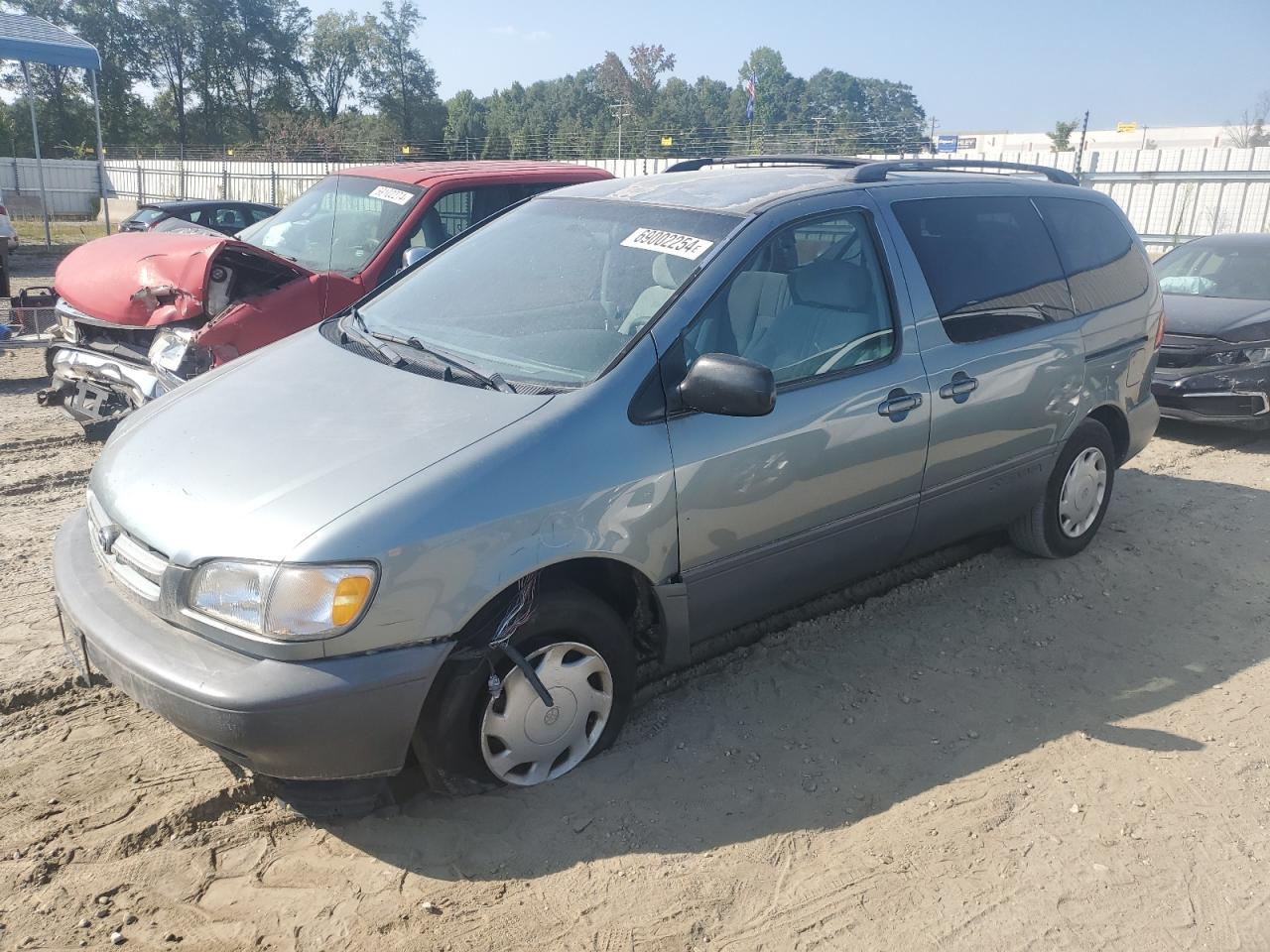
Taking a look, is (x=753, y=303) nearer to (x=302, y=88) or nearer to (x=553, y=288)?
(x=553, y=288)

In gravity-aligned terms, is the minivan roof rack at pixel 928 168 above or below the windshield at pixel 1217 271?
above

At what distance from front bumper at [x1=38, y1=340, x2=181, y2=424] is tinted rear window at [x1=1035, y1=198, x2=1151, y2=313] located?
466 centimetres

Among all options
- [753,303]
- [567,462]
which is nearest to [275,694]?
[567,462]

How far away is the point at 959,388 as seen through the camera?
408 centimetres

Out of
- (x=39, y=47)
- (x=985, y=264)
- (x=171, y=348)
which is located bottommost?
(x=171, y=348)

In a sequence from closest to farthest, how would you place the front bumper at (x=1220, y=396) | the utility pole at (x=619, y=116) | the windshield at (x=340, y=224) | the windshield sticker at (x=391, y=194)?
1. the windshield at (x=340, y=224)
2. the windshield sticker at (x=391, y=194)
3. the front bumper at (x=1220, y=396)
4. the utility pole at (x=619, y=116)

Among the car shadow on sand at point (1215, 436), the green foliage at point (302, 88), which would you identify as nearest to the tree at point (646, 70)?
the green foliage at point (302, 88)

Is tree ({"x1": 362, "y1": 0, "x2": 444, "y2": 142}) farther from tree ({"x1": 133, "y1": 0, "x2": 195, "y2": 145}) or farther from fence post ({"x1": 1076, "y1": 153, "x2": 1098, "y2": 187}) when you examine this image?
fence post ({"x1": 1076, "y1": 153, "x2": 1098, "y2": 187})

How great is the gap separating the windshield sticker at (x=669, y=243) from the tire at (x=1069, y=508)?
7.73ft

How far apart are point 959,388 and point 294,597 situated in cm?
278

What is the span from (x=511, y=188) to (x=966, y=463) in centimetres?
430

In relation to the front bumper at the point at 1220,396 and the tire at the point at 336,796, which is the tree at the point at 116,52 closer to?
the front bumper at the point at 1220,396

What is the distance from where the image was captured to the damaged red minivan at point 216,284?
5.60 meters

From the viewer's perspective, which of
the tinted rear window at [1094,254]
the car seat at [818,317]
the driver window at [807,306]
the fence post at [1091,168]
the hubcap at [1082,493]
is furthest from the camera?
the fence post at [1091,168]
